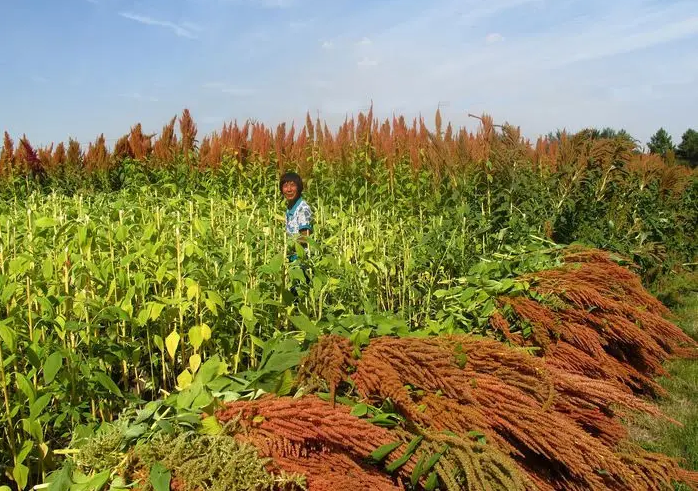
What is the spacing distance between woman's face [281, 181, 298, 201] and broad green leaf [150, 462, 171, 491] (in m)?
4.76

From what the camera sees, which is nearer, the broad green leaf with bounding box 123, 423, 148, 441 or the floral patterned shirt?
the broad green leaf with bounding box 123, 423, 148, 441

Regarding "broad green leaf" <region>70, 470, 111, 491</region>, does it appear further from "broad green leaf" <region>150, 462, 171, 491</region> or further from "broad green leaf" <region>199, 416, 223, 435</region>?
"broad green leaf" <region>199, 416, 223, 435</region>

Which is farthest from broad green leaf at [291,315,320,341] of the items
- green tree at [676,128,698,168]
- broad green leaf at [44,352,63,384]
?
green tree at [676,128,698,168]

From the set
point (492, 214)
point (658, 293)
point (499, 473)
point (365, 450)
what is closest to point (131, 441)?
point (365, 450)

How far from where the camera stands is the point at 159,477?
5.19 feet

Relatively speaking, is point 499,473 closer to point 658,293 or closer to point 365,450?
point 365,450

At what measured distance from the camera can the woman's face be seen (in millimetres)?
6270

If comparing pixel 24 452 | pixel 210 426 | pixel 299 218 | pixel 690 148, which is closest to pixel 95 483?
pixel 210 426

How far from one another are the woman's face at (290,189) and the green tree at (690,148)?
36.2 metres

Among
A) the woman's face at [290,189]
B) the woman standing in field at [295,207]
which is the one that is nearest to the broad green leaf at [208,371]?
the woman standing in field at [295,207]

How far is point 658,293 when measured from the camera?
8.41 metres

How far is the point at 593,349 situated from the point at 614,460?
4.00ft

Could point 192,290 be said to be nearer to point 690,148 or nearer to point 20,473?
point 20,473

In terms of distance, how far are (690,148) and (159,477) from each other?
136 ft
